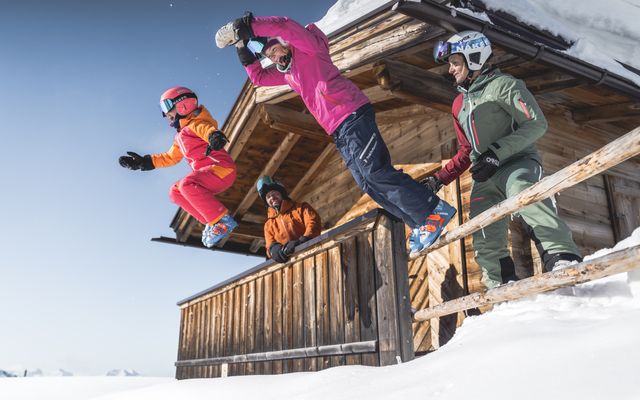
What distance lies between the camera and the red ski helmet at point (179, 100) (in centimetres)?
570

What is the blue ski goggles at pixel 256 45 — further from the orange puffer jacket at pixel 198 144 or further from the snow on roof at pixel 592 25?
the snow on roof at pixel 592 25

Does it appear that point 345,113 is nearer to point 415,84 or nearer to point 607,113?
point 415,84

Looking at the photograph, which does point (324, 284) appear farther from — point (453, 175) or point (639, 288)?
point (639, 288)

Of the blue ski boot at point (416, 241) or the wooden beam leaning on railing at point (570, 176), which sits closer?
the wooden beam leaning on railing at point (570, 176)

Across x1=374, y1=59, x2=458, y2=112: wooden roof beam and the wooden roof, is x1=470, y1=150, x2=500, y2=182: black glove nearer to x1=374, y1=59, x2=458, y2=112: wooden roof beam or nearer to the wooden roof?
the wooden roof

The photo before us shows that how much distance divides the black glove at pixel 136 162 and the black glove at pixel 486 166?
4083mm

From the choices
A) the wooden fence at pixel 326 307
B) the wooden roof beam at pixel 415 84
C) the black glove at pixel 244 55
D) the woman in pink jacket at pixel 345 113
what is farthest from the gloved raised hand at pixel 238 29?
the wooden roof beam at pixel 415 84

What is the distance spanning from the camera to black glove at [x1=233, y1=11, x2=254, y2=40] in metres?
3.64

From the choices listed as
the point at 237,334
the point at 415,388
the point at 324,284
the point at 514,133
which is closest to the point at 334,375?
the point at 415,388

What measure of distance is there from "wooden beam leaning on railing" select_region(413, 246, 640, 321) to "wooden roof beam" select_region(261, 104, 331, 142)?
4.00 metres

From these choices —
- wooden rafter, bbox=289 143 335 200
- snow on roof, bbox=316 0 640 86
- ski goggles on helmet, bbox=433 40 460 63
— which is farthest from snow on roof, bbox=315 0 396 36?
wooden rafter, bbox=289 143 335 200

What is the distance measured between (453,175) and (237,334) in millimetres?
3858

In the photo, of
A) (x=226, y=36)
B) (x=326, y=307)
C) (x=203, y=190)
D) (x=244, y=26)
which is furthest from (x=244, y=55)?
(x=326, y=307)

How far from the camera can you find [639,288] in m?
2.36
